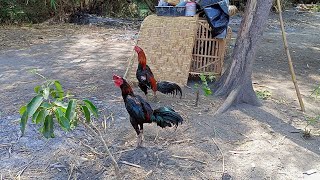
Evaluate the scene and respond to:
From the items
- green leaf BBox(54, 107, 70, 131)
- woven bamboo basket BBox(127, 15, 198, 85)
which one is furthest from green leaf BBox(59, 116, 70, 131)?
woven bamboo basket BBox(127, 15, 198, 85)

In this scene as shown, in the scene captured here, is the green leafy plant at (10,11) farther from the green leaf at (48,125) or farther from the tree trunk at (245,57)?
the green leaf at (48,125)

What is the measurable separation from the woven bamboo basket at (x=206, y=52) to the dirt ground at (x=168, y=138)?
0.48 metres

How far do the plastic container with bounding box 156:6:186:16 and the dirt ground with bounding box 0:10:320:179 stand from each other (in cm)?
94

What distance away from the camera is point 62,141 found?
2.90 m

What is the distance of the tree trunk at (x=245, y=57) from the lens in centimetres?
368

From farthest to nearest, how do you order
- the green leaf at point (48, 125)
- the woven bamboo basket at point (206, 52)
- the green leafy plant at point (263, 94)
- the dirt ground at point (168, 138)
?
the woven bamboo basket at point (206, 52) → the green leafy plant at point (263, 94) → the dirt ground at point (168, 138) → the green leaf at point (48, 125)

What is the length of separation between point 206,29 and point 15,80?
2.44 m

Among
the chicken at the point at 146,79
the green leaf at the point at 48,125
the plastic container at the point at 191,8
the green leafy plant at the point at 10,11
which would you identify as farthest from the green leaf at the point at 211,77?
the green leafy plant at the point at 10,11

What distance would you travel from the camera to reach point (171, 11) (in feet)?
15.6

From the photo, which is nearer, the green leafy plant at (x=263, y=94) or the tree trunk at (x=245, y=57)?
the tree trunk at (x=245, y=57)

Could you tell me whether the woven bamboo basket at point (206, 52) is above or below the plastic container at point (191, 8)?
below

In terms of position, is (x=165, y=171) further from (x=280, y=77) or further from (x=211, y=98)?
(x=280, y=77)

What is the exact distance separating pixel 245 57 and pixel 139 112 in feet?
5.45

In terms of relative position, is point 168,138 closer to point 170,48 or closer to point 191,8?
point 170,48
